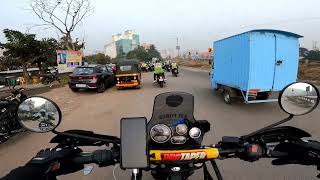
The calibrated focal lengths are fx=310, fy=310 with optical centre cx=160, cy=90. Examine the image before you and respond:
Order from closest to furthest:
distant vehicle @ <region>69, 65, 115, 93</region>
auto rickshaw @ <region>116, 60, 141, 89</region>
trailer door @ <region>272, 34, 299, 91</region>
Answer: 1. trailer door @ <region>272, 34, 299, 91</region>
2. distant vehicle @ <region>69, 65, 115, 93</region>
3. auto rickshaw @ <region>116, 60, 141, 89</region>

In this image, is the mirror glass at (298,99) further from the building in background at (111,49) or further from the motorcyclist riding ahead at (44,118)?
the building in background at (111,49)

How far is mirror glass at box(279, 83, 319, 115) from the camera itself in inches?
89.4

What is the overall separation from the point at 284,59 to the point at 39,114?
394 inches

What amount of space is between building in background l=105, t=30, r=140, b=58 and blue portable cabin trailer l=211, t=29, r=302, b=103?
94312 millimetres

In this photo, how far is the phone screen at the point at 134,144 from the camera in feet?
6.07

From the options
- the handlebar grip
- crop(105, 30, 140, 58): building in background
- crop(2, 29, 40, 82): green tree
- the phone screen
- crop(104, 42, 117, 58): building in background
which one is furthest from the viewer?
crop(104, 42, 117, 58): building in background

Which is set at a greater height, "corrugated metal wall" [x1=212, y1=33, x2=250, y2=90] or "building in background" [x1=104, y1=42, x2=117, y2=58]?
"building in background" [x1=104, y1=42, x2=117, y2=58]

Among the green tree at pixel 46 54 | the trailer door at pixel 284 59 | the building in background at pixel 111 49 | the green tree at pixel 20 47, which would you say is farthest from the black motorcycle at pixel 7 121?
the building in background at pixel 111 49

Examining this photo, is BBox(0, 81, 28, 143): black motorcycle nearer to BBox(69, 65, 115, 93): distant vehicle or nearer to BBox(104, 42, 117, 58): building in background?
BBox(69, 65, 115, 93): distant vehicle

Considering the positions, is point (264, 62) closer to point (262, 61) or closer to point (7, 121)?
point (262, 61)

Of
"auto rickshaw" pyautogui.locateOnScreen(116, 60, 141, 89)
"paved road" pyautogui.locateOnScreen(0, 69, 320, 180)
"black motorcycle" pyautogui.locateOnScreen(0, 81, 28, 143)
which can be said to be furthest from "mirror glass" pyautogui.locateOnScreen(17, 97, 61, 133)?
"auto rickshaw" pyautogui.locateOnScreen(116, 60, 141, 89)

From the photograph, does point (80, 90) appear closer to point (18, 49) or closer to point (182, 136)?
point (18, 49)

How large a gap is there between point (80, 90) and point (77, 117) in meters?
8.76

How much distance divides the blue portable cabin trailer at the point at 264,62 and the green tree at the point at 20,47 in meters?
21.1
